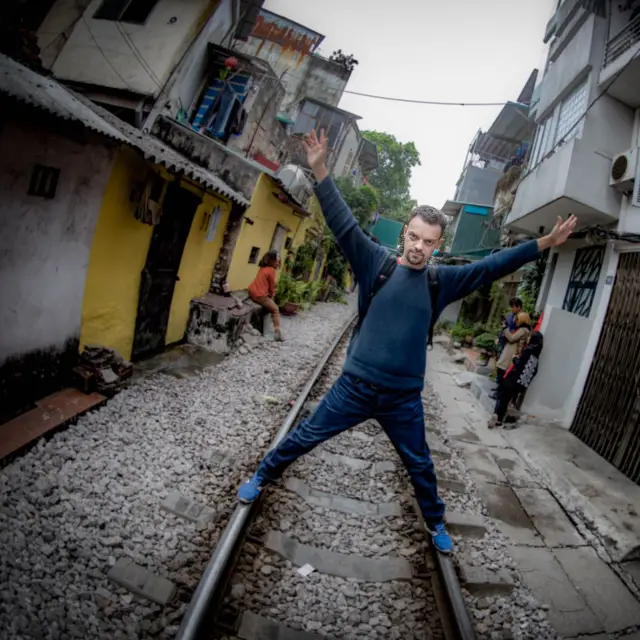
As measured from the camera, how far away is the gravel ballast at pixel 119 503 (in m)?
2.10

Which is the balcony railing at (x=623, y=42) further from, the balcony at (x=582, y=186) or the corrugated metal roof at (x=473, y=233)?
the corrugated metal roof at (x=473, y=233)

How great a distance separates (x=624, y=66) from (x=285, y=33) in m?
16.2

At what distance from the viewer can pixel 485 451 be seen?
5.60 metres

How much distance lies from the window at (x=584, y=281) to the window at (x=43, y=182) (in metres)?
8.30

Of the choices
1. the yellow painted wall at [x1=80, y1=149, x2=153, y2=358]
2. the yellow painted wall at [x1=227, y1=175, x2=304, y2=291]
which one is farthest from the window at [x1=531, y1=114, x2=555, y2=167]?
the yellow painted wall at [x1=80, y1=149, x2=153, y2=358]

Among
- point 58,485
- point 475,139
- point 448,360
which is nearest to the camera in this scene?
point 58,485

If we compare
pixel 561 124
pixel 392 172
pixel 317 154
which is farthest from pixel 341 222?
pixel 392 172

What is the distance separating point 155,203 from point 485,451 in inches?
238

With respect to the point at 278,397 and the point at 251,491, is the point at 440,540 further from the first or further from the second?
the point at 278,397

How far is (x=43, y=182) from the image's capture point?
3605 mm

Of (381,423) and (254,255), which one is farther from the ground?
(254,255)

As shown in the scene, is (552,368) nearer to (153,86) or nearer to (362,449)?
(362,449)

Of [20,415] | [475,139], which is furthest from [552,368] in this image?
[475,139]

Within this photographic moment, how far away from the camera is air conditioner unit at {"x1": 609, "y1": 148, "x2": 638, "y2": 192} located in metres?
6.31
